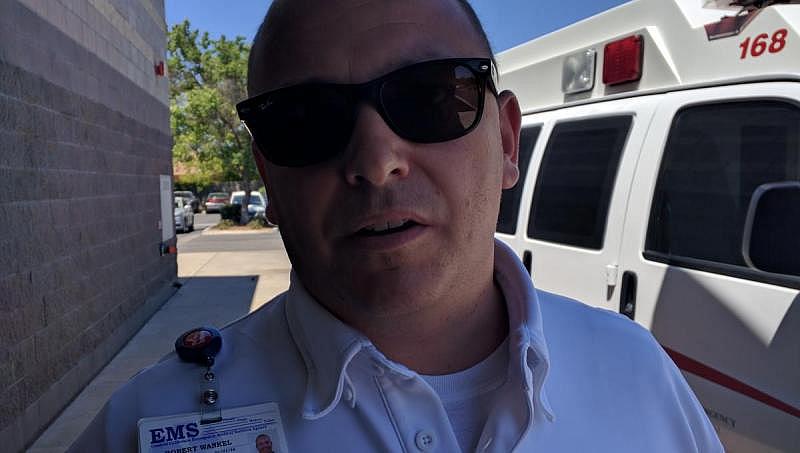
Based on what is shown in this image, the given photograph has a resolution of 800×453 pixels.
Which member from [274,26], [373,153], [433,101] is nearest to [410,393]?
[373,153]

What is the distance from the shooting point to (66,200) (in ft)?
16.2

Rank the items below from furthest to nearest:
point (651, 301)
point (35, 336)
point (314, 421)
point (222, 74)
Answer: point (222, 74), point (35, 336), point (651, 301), point (314, 421)

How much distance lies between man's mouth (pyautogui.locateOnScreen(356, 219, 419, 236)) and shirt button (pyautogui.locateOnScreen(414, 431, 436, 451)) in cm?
35

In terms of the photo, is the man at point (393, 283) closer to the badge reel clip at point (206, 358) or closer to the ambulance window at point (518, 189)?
the badge reel clip at point (206, 358)

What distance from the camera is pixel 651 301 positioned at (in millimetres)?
2729

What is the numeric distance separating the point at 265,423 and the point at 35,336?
3899mm

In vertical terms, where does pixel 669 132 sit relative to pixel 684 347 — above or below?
above

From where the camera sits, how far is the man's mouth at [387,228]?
1.08 m

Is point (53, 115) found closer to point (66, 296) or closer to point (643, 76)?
point (66, 296)

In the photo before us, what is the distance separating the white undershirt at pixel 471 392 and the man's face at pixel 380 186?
17 centimetres

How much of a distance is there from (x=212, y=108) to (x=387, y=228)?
901 inches

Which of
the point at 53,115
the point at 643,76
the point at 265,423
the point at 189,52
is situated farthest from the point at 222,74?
the point at 265,423

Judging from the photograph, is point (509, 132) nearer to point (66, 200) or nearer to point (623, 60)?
point (623, 60)

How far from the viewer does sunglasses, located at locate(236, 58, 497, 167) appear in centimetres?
113
